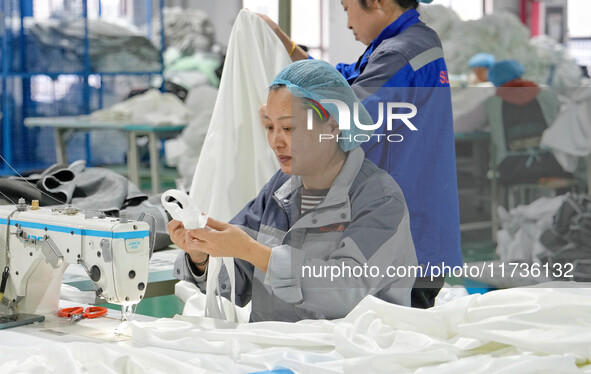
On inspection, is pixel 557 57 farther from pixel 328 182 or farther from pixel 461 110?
pixel 328 182

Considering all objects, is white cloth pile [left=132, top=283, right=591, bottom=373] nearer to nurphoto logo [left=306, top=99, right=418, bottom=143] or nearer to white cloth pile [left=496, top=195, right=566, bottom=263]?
nurphoto logo [left=306, top=99, right=418, bottom=143]

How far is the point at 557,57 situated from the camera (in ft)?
19.3

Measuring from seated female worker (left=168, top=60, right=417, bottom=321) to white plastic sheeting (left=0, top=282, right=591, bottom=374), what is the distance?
116 mm

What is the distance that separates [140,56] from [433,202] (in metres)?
6.29

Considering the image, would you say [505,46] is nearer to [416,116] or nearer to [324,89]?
[416,116]

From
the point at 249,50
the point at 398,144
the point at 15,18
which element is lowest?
the point at 398,144

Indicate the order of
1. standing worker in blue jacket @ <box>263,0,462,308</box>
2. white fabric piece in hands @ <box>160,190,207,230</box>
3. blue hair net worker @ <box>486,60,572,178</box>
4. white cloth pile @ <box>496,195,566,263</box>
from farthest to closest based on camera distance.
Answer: blue hair net worker @ <box>486,60,572,178</box> → white cloth pile @ <box>496,195,566,263</box> → standing worker in blue jacket @ <box>263,0,462,308</box> → white fabric piece in hands @ <box>160,190,207,230</box>

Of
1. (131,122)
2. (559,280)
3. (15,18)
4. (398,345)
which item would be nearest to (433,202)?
(559,280)

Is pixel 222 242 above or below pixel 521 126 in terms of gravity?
below

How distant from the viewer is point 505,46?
22.5 ft

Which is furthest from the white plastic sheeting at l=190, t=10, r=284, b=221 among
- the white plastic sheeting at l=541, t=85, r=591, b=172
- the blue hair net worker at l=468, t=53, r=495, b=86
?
the blue hair net worker at l=468, t=53, r=495, b=86

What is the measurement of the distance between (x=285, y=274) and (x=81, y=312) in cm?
48

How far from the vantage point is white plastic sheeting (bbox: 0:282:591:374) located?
4.53 feet

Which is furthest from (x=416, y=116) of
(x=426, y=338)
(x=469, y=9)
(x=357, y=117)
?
(x=469, y=9)
